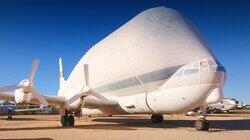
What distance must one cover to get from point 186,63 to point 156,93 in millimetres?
3021

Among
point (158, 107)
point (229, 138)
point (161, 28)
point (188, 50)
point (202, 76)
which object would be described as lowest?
point (229, 138)

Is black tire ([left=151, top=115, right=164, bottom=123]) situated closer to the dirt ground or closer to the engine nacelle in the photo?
A: the dirt ground

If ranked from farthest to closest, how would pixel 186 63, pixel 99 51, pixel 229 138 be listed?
1. pixel 99 51
2. pixel 186 63
3. pixel 229 138

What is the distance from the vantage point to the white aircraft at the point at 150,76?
873 inches

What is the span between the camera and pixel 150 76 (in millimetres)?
25531

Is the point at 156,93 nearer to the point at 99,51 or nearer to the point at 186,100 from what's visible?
the point at 186,100

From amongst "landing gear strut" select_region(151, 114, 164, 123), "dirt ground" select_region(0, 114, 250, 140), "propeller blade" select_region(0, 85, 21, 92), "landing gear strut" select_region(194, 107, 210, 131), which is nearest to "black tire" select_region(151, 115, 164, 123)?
"landing gear strut" select_region(151, 114, 164, 123)

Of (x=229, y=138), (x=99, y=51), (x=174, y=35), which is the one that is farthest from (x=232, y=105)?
(x=229, y=138)

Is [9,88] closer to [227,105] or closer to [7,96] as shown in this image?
[7,96]

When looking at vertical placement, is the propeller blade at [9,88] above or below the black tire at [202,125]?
above

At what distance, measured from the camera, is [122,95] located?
2831cm

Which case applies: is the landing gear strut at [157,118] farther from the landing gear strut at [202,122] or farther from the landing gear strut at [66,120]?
the landing gear strut at [202,122]

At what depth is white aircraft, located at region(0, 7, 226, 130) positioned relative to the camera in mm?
22172

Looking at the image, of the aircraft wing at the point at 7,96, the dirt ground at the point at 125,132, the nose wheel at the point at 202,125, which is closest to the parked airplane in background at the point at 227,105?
the dirt ground at the point at 125,132
